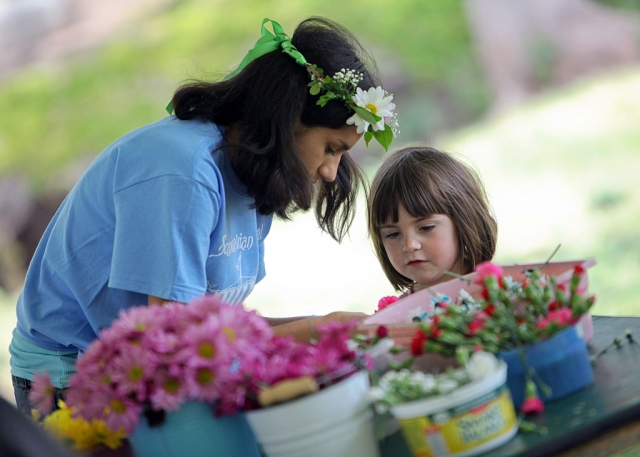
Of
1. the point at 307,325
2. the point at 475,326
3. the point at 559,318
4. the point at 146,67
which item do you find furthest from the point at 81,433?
the point at 146,67

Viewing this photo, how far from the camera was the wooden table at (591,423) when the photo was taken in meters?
0.88

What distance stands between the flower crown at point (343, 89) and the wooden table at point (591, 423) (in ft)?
2.33

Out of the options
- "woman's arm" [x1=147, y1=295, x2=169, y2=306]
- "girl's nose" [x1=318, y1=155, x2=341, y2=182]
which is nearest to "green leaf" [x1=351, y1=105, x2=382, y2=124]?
"girl's nose" [x1=318, y1=155, x2=341, y2=182]

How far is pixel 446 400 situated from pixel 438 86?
608 centimetres

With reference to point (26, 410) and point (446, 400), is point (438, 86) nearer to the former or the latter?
point (26, 410)

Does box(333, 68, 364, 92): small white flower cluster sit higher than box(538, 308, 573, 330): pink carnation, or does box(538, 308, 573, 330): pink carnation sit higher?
box(333, 68, 364, 92): small white flower cluster

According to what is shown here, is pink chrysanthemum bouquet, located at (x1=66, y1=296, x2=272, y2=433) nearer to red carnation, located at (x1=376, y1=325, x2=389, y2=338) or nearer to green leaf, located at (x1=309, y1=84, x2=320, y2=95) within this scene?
red carnation, located at (x1=376, y1=325, x2=389, y2=338)

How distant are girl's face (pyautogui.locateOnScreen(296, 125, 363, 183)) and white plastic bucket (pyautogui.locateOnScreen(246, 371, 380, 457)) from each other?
0.75 meters

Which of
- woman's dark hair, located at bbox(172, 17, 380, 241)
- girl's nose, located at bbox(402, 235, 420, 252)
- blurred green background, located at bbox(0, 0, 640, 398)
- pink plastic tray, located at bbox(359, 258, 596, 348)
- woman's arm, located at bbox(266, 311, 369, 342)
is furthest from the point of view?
blurred green background, located at bbox(0, 0, 640, 398)

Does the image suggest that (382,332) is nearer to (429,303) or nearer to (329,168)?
(429,303)

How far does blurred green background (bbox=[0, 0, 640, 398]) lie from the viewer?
5.44m

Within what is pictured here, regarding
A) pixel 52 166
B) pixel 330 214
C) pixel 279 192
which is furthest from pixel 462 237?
pixel 52 166

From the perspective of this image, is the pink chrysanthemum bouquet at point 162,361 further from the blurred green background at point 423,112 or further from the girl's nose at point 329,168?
the blurred green background at point 423,112

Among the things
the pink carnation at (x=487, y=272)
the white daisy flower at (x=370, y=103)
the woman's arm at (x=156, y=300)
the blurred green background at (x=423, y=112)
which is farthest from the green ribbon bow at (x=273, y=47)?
the blurred green background at (x=423, y=112)
